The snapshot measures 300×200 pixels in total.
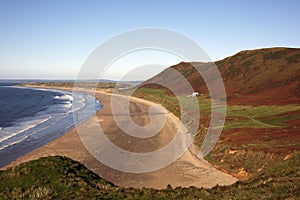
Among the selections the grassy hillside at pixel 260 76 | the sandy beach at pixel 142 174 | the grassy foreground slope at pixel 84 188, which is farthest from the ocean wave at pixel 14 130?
the grassy hillside at pixel 260 76

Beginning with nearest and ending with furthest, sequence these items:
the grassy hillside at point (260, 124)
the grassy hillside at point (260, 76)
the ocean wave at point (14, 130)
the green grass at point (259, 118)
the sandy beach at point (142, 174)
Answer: the sandy beach at point (142, 174)
the grassy hillside at point (260, 124)
the green grass at point (259, 118)
the ocean wave at point (14, 130)
the grassy hillside at point (260, 76)

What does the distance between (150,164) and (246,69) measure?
86193 millimetres

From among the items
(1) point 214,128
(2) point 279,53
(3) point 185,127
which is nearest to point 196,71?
(2) point 279,53

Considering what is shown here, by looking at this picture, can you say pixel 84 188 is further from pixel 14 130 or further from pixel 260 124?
pixel 14 130

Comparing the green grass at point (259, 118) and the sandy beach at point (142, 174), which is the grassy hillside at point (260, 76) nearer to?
the green grass at point (259, 118)

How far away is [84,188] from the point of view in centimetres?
1413

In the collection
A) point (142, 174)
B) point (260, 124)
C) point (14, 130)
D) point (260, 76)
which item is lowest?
point (14, 130)

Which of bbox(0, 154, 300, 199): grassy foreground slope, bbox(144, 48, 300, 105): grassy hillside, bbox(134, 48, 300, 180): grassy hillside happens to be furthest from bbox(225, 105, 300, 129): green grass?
bbox(0, 154, 300, 199): grassy foreground slope

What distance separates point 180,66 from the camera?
169 m

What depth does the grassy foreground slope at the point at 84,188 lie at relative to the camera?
13.1 meters

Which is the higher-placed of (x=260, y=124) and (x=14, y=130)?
(x=260, y=124)

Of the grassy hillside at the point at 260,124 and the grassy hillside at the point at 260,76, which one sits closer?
the grassy hillside at the point at 260,124

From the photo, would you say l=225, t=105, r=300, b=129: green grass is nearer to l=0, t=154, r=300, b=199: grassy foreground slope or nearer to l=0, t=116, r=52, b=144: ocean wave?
l=0, t=154, r=300, b=199: grassy foreground slope

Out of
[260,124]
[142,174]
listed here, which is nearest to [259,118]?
[260,124]
